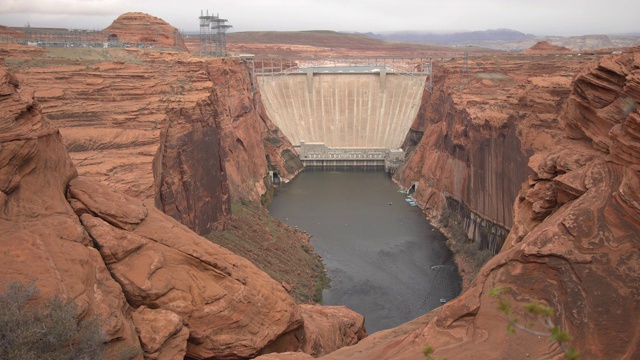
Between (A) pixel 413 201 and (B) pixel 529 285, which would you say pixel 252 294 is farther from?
(A) pixel 413 201

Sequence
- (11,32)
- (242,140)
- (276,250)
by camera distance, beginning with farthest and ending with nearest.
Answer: (242,140) → (11,32) → (276,250)

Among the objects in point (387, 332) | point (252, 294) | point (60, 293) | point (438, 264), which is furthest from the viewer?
point (438, 264)

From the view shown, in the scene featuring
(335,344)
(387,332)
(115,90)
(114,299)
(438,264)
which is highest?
(115,90)

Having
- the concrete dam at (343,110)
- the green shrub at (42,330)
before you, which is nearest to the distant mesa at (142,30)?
the concrete dam at (343,110)

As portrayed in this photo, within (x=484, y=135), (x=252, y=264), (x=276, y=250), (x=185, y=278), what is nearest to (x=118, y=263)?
(x=185, y=278)

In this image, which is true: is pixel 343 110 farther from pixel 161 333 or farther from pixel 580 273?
pixel 580 273

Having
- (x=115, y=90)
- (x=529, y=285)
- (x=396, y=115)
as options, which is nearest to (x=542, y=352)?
(x=529, y=285)

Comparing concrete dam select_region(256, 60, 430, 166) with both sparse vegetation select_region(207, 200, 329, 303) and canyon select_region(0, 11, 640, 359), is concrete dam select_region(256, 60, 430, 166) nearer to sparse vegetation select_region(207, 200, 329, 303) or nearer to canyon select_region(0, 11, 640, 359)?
sparse vegetation select_region(207, 200, 329, 303)
